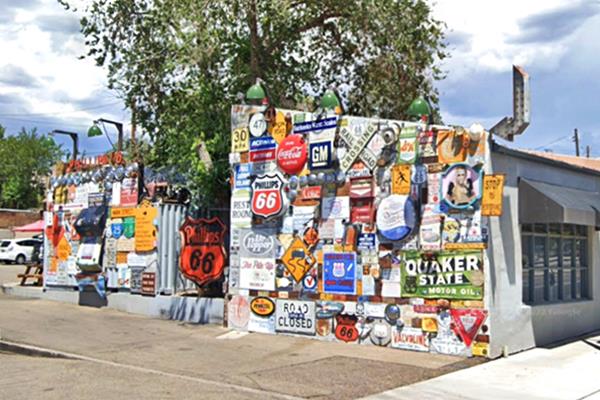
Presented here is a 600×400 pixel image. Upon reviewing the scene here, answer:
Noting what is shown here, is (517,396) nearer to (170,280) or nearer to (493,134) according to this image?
(493,134)

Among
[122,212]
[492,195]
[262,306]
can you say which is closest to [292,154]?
[262,306]

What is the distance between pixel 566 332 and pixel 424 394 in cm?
621

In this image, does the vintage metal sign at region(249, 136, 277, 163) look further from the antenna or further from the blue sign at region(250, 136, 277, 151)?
the antenna

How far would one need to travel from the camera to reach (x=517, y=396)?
29.6 feet

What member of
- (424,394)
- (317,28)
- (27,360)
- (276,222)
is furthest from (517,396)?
(317,28)

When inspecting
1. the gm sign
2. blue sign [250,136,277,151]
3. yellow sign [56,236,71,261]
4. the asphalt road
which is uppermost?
blue sign [250,136,277,151]

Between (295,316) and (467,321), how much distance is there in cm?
370

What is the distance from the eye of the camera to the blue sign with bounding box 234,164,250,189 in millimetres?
15078

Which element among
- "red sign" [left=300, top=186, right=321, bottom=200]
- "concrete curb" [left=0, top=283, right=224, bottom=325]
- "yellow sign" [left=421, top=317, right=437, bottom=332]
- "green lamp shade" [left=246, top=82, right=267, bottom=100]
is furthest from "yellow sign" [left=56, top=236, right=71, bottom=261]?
"yellow sign" [left=421, top=317, right=437, bottom=332]

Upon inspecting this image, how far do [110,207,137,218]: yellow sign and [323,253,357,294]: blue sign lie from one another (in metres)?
6.39

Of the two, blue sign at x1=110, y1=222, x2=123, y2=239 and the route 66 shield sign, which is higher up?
the route 66 shield sign

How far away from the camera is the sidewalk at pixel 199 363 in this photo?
30.5ft

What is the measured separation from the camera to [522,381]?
9969 millimetres

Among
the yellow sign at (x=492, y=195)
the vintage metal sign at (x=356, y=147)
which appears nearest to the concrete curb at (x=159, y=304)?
the vintage metal sign at (x=356, y=147)
